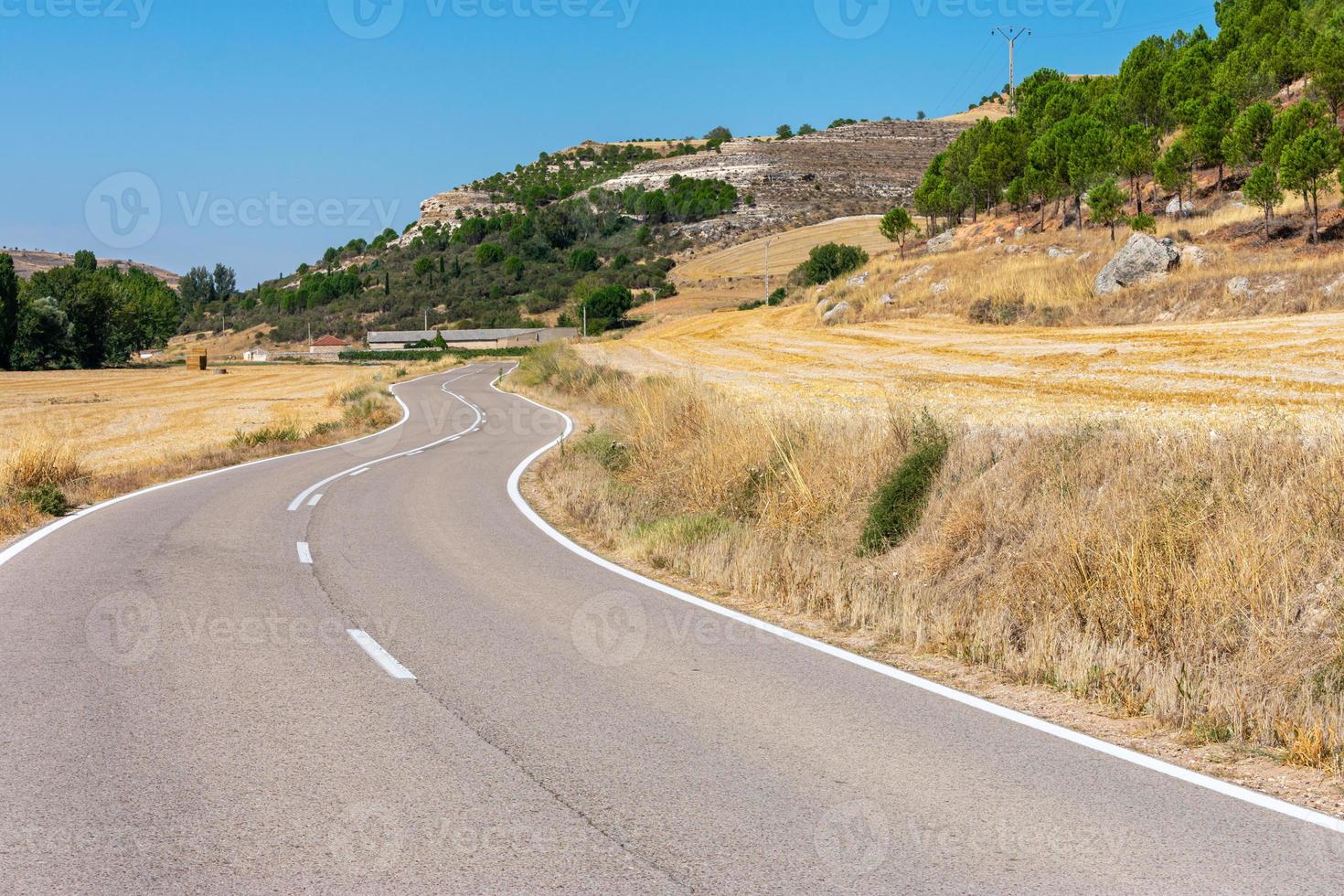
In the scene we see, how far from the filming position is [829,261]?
9150cm

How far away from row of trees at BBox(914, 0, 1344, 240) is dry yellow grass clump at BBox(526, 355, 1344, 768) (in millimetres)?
28211

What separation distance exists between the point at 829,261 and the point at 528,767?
88677 millimetres

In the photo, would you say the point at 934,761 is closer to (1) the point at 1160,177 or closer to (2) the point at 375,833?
(2) the point at 375,833

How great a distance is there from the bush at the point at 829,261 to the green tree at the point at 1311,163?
5314 cm

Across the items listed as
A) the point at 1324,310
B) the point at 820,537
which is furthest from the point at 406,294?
the point at 820,537

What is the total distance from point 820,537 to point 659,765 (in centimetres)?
695

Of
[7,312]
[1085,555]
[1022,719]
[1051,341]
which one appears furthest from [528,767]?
[7,312]

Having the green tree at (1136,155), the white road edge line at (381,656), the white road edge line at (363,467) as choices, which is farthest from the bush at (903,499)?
the green tree at (1136,155)

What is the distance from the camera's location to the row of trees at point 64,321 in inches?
3558

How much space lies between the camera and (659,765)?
217 inches

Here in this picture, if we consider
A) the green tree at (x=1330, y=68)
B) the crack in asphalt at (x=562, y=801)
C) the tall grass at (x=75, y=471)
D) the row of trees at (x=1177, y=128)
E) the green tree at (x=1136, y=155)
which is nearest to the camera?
the crack in asphalt at (x=562, y=801)

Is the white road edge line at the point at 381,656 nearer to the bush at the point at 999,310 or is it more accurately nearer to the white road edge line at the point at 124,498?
the white road edge line at the point at 124,498

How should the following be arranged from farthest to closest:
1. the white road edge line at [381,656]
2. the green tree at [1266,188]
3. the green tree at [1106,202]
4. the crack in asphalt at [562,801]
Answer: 1. the green tree at [1106,202]
2. the green tree at [1266,188]
3. the white road edge line at [381,656]
4. the crack in asphalt at [562,801]

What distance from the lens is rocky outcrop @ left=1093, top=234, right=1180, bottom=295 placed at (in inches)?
1390
